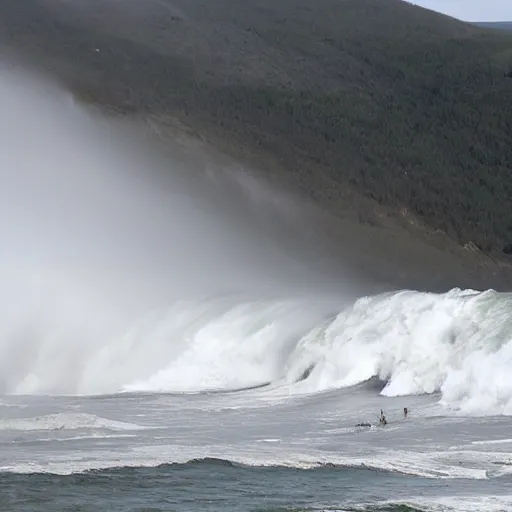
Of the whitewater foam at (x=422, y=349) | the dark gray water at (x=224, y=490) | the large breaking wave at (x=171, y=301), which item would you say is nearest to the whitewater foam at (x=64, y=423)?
the dark gray water at (x=224, y=490)

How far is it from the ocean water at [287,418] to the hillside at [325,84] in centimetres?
6636

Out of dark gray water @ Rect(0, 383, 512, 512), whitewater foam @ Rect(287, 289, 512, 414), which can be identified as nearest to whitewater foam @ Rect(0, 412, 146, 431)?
dark gray water @ Rect(0, 383, 512, 512)

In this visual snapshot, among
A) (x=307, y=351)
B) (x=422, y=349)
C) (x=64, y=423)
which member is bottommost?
(x=64, y=423)

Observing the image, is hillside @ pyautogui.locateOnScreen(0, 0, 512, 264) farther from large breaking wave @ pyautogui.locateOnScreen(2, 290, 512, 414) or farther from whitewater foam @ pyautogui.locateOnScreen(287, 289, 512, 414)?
whitewater foam @ pyautogui.locateOnScreen(287, 289, 512, 414)

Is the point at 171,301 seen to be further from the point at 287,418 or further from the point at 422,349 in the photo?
the point at 287,418

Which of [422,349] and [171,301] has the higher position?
[171,301]

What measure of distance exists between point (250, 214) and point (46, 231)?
28883 millimetres

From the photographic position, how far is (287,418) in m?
33.2

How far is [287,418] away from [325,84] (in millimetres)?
109208

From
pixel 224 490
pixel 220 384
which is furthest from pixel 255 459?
pixel 220 384

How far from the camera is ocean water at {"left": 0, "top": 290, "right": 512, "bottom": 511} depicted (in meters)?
22.9

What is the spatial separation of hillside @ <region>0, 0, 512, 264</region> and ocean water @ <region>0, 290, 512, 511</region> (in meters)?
66.4

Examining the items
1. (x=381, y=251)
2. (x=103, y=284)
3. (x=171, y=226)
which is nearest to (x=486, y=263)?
(x=381, y=251)

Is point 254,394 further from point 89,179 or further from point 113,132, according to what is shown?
point 113,132
